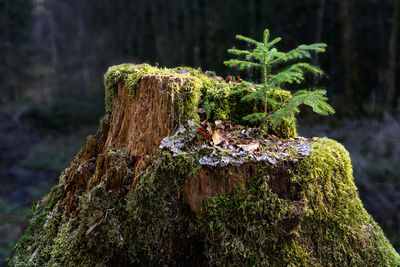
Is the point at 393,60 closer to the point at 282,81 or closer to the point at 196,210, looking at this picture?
the point at 282,81

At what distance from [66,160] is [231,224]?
393 inches

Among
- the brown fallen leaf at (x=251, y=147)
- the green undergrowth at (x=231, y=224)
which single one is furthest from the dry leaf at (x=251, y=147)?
the green undergrowth at (x=231, y=224)

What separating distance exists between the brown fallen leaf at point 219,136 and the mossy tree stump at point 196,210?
0.23m

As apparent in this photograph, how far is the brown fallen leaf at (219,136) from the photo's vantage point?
7.80 feet

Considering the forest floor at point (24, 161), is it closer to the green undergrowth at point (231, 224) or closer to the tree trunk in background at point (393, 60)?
the green undergrowth at point (231, 224)

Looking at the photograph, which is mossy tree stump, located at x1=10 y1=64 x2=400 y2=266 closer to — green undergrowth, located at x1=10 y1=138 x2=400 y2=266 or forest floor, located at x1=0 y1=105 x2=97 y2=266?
green undergrowth, located at x1=10 y1=138 x2=400 y2=266

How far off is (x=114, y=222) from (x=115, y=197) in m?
0.25

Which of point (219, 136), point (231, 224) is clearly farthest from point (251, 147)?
point (231, 224)

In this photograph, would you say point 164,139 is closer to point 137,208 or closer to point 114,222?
point 137,208

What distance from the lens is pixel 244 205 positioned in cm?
215

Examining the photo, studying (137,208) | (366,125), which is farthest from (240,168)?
(366,125)

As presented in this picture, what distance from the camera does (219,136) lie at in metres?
2.46

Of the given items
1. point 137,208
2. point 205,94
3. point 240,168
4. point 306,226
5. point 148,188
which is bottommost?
point 306,226

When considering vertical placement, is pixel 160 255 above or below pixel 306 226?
below
